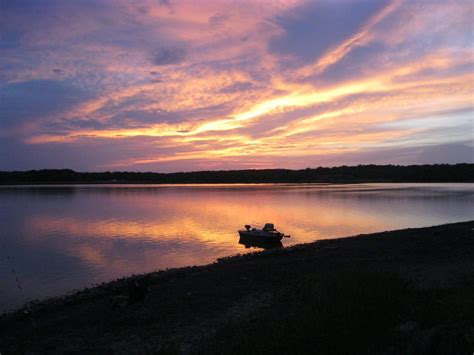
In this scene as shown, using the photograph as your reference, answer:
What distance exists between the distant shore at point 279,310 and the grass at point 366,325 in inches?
0.8

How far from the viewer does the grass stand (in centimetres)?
545

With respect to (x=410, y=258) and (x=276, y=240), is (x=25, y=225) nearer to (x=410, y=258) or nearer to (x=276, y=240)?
(x=276, y=240)

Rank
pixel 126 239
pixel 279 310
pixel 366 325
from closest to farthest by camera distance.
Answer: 1. pixel 366 325
2. pixel 279 310
3. pixel 126 239

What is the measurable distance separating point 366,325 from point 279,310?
329 cm

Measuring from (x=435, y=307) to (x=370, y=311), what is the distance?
3.71 ft

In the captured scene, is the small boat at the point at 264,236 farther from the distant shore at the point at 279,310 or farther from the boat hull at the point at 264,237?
the distant shore at the point at 279,310

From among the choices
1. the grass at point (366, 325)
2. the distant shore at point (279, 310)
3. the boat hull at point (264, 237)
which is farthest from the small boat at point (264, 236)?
the grass at point (366, 325)

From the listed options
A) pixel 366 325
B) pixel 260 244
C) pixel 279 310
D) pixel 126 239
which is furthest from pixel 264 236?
pixel 366 325

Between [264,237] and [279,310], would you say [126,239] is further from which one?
[279,310]

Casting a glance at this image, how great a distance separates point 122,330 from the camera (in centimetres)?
1061

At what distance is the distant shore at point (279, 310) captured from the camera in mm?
6227

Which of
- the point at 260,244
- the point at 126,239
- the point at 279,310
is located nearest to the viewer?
the point at 279,310

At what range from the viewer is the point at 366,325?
21.8 ft

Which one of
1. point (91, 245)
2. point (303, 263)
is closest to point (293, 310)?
point (303, 263)
